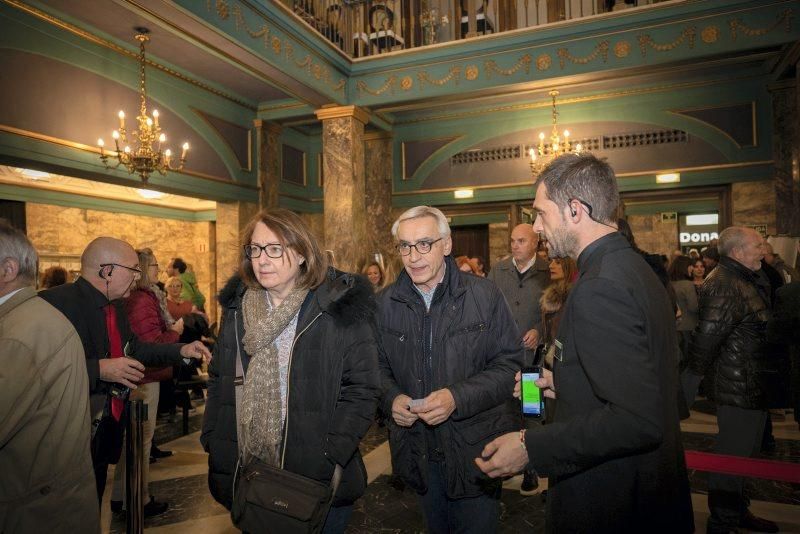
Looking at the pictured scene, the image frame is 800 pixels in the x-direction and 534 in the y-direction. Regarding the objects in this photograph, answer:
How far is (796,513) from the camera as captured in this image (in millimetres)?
3074

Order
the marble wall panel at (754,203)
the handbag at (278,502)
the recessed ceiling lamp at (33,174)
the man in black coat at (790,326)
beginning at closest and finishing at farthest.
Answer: the handbag at (278,502) → the man in black coat at (790,326) → the marble wall panel at (754,203) → the recessed ceiling lamp at (33,174)

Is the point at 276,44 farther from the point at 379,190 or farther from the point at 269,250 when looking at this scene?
the point at 269,250

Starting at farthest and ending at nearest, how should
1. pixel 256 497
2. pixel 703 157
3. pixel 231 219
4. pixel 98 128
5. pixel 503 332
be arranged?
pixel 231 219
pixel 703 157
pixel 98 128
pixel 503 332
pixel 256 497

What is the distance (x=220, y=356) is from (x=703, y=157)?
8737 millimetres

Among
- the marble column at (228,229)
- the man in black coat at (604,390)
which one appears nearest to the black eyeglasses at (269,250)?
the man in black coat at (604,390)

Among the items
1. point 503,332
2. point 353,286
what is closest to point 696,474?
point 503,332

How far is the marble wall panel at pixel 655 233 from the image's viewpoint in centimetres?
968

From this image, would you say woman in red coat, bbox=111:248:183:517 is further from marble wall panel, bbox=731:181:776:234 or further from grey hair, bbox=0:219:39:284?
marble wall panel, bbox=731:181:776:234

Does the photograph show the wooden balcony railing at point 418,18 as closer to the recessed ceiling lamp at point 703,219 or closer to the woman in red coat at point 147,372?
the recessed ceiling lamp at point 703,219

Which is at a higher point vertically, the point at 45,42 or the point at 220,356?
the point at 45,42

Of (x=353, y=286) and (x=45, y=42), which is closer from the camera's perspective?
(x=353, y=286)

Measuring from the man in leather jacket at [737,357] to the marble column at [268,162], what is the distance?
295 inches

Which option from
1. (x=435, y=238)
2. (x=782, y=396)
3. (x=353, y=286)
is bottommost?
(x=782, y=396)

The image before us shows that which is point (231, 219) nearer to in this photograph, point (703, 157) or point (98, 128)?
point (98, 128)
